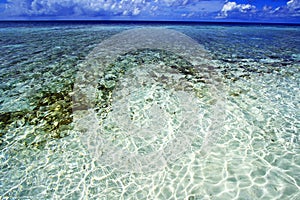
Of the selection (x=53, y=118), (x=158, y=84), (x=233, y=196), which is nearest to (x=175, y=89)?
(x=158, y=84)

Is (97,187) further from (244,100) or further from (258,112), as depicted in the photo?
(244,100)

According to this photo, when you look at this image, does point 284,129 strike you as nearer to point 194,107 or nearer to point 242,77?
point 194,107

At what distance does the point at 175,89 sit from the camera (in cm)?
999

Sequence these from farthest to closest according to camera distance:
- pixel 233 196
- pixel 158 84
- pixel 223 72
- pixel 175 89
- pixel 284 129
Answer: pixel 223 72 → pixel 158 84 → pixel 175 89 → pixel 284 129 → pixel 233 196

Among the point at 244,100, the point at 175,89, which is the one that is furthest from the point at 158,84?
the point at 244,100

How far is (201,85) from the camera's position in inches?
415

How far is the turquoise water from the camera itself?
15.2ft

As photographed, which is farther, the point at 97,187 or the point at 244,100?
the point at 244,100

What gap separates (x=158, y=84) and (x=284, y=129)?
5773mm

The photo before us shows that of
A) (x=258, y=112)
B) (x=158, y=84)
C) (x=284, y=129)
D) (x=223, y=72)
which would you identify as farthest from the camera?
(x=223, y=72)

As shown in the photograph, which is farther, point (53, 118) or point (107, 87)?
point (107, 87)

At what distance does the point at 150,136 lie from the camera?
6496 millimetres

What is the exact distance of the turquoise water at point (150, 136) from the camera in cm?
464

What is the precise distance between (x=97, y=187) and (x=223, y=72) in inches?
412
